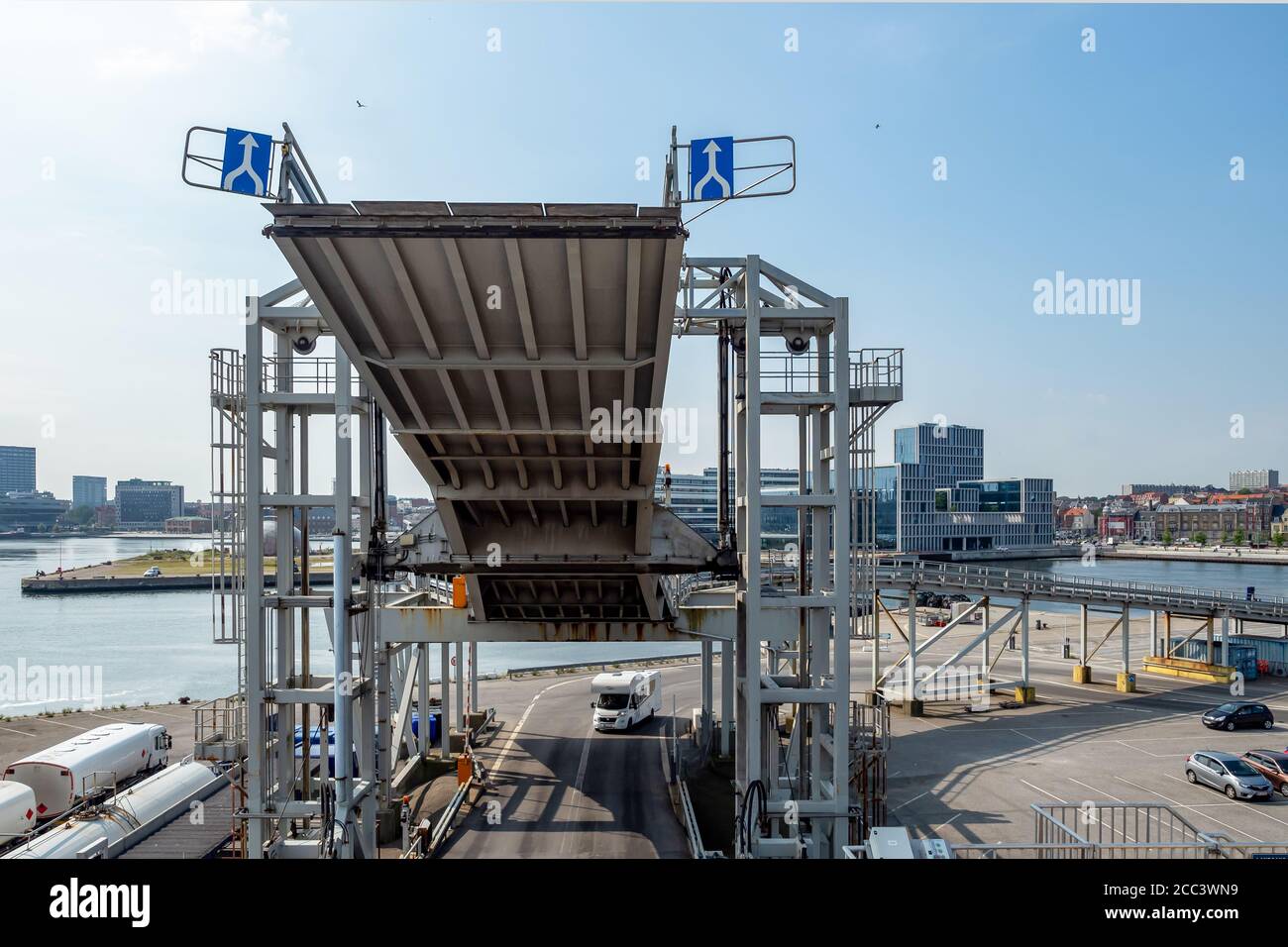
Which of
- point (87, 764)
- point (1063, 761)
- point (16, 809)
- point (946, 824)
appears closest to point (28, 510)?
point (87, 764)

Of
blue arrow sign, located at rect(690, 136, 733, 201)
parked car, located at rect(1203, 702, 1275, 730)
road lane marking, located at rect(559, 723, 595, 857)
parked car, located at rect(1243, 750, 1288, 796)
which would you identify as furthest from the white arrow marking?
parked car, located at rect(1203, 702, 1275, 730)

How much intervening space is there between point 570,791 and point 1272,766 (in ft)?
58.0

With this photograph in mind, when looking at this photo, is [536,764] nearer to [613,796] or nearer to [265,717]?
[613,796]

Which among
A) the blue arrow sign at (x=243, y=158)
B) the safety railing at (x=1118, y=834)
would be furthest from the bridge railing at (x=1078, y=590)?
the blue arrow sign at (x=243, y=158)

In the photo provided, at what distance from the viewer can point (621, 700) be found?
24516 millimetres

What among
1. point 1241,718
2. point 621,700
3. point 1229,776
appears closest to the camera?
point 1229,776

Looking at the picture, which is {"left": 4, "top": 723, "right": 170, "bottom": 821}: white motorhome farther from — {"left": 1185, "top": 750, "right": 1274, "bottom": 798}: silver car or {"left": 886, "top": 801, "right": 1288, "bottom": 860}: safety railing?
{"left": 1185, "top": 750, "right": 1274, "bottom": 798}: silver car

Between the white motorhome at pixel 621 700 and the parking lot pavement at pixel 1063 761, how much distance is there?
8.28 meters

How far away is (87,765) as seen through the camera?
17484mm

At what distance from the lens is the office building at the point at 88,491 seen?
167250 mm

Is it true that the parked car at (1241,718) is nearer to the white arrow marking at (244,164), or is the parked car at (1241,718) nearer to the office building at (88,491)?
the white arrow marking at (244,164)

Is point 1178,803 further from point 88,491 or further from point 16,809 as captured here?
point 88,491

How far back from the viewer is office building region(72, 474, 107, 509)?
167 m
